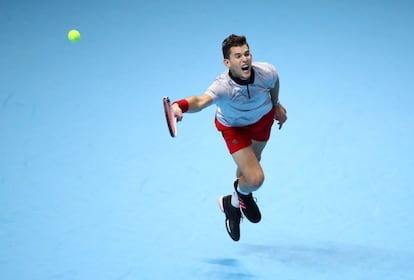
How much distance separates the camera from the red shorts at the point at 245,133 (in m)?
4.93

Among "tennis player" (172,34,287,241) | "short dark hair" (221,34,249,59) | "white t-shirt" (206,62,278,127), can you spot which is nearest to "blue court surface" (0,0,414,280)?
"tennis player" (172,34,287,241)

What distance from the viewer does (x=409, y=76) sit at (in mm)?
8109

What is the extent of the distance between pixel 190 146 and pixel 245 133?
203 centimetres

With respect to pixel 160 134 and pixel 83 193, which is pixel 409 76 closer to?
pixel 160 134

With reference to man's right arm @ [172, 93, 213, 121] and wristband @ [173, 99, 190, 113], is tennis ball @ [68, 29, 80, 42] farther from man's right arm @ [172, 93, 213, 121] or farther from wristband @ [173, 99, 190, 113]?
wristband @ [173, 99, 190, 113]

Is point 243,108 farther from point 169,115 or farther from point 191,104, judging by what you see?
point 169,115

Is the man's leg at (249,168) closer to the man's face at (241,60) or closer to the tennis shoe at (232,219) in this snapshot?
the tennis shoe at (232,219)

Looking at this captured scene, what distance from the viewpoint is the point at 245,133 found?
16.4 ft

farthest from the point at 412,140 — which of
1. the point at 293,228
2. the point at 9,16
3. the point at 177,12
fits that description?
the point at 9,16

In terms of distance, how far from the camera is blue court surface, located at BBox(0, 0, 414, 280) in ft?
17.5

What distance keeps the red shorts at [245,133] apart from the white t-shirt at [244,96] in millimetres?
43

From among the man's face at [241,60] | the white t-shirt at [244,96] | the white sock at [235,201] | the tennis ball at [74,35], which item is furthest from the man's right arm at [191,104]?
the tennis ball at [74,35]

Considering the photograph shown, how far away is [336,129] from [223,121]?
2.47m

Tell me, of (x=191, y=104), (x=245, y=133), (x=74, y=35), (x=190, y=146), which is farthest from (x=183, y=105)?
(x=74, y=35)
